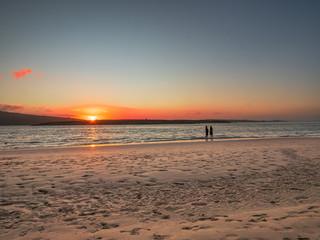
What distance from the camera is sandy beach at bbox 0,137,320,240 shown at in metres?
4.53

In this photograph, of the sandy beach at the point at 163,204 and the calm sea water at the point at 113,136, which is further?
the calm sea water at the point at 113,136

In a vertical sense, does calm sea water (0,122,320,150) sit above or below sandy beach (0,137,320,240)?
below

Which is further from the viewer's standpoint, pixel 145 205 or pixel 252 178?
pixel 252 178

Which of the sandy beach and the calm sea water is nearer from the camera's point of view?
the sandy beach

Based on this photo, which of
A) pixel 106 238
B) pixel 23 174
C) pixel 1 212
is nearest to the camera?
pixel 106 238

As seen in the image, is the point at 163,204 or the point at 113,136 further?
the point at 113,136

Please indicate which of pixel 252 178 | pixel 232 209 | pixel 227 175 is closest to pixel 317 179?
pixel 252 178

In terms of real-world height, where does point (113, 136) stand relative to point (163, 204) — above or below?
below

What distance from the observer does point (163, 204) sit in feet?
20.2

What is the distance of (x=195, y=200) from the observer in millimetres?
6449

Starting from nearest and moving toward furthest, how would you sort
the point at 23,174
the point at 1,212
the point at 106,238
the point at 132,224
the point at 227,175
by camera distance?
the point at 106,238, the point at 132,224, the point at 1,212, the point at 227,175, the point at 23,174

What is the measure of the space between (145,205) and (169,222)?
1.26 m

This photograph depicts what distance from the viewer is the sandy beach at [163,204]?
14.9ft

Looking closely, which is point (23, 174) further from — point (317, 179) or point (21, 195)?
point (317, 179)
